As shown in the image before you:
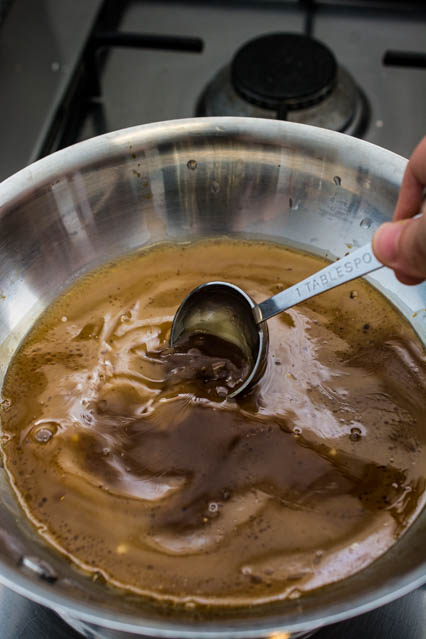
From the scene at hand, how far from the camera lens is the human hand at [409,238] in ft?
2.93

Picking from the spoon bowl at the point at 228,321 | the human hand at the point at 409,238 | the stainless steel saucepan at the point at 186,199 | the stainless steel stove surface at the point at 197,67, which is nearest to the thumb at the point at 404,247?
the human hand at the point at 409,238

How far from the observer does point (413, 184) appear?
107 centimetres

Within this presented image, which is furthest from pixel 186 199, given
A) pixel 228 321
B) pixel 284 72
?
pixel 284 72

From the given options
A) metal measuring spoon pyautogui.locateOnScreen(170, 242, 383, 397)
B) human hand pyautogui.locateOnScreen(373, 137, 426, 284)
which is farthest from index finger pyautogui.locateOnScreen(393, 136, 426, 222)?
metal measuring spoon pyautogui.locateOnScreen(170, 242, 383, 397)

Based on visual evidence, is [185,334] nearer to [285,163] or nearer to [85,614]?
[285,163]

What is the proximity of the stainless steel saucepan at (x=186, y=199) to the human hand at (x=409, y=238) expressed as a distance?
318mm

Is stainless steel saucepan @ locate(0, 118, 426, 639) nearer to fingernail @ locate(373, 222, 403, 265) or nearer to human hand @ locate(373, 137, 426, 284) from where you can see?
human hand @ locate(373, 137, 426, 284)

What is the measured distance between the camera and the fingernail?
3.08 ft

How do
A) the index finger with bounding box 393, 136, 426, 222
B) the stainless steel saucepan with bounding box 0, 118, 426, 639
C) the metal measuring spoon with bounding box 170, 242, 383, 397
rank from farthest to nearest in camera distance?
the stainless steel saucepan with bounding box 0, 118, 426, 639
the metal measuring spoon with bounding box 170, 242, 383, 397
the index finger with bounding box 393, 136, 426, 222

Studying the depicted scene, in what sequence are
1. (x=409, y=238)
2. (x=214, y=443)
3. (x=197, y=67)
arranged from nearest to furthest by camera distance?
(x=409, y=238) → (x=214, y=443) → (x=197, y=67)

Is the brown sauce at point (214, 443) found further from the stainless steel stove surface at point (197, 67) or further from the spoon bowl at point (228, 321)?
the stainless steel stove surface at point (197, 67)

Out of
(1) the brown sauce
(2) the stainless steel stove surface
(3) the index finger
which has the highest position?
(3) the index finger

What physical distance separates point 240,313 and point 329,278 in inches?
10.3

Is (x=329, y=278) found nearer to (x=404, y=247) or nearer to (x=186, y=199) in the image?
(x=404, y=247)
